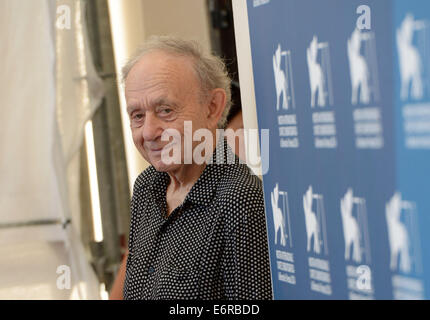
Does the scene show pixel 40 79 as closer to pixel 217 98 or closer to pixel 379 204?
pixel 217 98

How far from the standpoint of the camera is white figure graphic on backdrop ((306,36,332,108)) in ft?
3.07

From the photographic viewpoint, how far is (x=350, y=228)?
924 mm

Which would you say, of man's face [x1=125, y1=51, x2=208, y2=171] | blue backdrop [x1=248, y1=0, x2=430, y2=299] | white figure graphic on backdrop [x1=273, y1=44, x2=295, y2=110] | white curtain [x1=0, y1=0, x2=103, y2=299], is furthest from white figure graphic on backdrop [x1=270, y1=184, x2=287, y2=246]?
white curtain [x1=0, y1=0, x2=103, y2=299]

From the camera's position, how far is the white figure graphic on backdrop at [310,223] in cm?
100

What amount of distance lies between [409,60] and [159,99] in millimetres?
729

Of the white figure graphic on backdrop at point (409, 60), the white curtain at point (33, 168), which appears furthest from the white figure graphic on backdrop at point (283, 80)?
the white curtain at point (33, 168)

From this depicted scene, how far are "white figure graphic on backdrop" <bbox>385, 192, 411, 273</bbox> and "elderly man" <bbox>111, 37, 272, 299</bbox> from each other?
1.60 feet

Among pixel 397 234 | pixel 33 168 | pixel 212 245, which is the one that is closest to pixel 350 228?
pixel 397 234

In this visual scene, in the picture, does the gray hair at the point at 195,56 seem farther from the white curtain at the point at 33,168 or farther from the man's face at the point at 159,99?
the white curtain at the point at 33,168

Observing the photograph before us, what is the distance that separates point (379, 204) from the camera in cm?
87

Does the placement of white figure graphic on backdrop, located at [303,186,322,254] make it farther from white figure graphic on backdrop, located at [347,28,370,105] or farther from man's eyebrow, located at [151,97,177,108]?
man's eyebrow, located at [151,97,177,108]

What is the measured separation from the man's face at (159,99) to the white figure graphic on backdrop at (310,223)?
1.60 ft

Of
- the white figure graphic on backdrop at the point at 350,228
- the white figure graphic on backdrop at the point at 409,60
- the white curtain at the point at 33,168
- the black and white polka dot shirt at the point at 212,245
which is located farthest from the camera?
the white curtain at the point at 33,168
